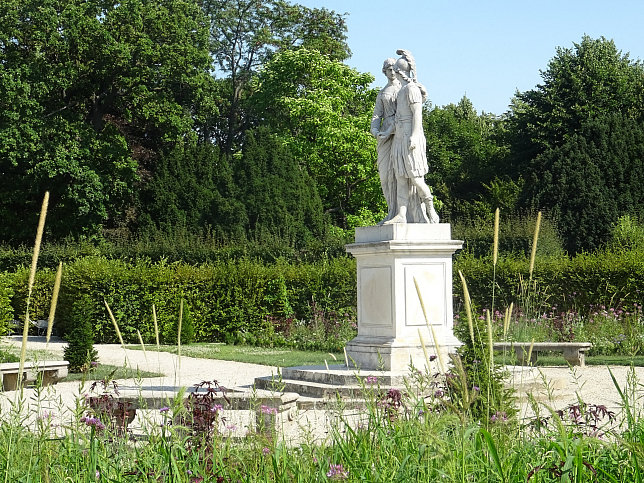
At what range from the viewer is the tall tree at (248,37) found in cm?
3897

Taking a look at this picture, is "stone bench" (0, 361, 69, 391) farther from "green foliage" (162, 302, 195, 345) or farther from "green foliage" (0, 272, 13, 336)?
"green foliage" (162, 302, 195, 345)

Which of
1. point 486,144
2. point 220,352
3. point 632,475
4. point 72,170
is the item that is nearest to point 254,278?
point 220,352

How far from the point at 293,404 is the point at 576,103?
2910cm

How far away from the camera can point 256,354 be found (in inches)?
663

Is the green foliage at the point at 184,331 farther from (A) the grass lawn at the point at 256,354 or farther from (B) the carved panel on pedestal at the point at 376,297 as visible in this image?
(B) the carved panel on pedestal at the point at 376,297

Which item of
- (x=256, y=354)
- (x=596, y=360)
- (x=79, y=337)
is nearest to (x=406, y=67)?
(x=596, y=360)

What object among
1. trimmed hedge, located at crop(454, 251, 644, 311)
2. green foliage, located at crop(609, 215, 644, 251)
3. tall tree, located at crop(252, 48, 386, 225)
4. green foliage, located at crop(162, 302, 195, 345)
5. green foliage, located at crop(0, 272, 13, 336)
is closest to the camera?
green foliage, located at crop(0, 272, 13, 336)

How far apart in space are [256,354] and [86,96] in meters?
15.4

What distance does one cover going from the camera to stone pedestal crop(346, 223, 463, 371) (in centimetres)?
1072

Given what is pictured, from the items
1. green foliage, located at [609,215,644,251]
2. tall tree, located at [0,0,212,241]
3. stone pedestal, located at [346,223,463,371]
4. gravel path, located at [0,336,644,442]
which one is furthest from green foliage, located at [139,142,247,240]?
stone pedestal, located at [346,223,463,371]

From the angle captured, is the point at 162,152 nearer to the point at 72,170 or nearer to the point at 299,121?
the point at 72,170

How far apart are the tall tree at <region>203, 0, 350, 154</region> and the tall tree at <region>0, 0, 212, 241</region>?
855cm

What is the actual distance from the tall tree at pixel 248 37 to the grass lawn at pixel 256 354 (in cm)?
2061

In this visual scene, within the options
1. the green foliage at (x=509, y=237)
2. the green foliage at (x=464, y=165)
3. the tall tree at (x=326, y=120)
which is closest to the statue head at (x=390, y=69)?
the green foliage at (x=509, y=237)
